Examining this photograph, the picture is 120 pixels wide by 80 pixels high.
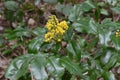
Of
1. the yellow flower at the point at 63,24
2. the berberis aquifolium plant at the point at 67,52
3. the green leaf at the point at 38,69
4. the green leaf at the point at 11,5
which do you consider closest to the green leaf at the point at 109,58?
the berberis aquifolium plant at the point at 67,52

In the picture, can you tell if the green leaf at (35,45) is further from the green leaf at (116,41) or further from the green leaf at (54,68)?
the green leaf at (116,41)

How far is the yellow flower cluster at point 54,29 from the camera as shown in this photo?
165cm

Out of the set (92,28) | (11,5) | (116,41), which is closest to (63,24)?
(92,28)

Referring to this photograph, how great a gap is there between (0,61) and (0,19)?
889 mm

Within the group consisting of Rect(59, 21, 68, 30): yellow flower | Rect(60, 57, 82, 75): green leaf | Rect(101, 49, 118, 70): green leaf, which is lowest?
Rect(101, 49, 118, 70): green leaf

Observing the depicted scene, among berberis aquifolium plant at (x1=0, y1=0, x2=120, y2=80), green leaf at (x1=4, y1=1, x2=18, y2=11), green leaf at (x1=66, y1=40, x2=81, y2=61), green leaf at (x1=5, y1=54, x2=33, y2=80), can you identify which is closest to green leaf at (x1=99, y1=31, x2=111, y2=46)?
berberis aquifolium plant at (x1=0, y1=0, x2=120, y2=80)

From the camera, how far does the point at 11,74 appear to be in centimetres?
A: 152

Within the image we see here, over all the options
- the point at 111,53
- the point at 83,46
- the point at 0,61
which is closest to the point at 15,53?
the point at 0,61

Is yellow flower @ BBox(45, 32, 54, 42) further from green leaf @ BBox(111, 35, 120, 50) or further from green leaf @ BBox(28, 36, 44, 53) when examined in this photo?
green leaf @ BBox(111, 35, 120, 50)

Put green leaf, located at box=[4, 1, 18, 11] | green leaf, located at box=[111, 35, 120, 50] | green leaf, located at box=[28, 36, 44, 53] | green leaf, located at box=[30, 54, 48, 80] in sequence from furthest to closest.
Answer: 1. green leaf, located at box=[4, 1, 18, 11]
2. green leaf, located at box=[28, 36, 44, 53]
3. green leaf, located at box=[111, 35, 120, 50]
4. green leaf, located at box=[30, 54, 48, 80]

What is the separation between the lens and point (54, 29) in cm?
167

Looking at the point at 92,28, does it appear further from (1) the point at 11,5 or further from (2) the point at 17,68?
(1) the point at 11,5

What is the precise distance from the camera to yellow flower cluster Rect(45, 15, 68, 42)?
1.65m

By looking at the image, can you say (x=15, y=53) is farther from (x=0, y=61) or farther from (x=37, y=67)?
(x=37, y=67)
